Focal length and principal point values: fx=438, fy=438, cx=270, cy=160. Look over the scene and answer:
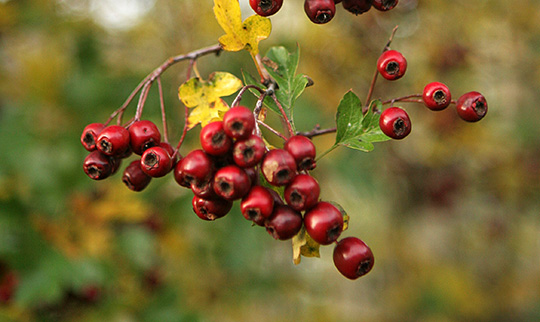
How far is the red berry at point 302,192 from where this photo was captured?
674 mm

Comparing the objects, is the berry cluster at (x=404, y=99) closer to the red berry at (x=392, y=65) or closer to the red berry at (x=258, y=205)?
the red berry at (x=392, y=65)

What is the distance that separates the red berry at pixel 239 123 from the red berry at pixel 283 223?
0.13m

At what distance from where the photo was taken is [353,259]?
74 centimetres

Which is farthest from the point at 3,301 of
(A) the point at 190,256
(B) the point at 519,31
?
(B) the point at 519,31

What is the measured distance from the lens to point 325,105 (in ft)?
7.86

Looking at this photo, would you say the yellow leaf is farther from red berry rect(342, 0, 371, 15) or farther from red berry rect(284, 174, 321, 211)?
red berry rect(284, 174, 321, 211)

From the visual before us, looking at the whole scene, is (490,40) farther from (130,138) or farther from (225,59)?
(130,138)

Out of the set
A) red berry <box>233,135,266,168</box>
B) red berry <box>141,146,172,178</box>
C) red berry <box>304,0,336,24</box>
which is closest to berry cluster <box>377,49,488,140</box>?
red berry <box>304,0,336,24</box>

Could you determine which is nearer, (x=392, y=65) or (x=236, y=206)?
(x=392, y=65)

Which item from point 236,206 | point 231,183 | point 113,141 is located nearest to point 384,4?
point 231,183

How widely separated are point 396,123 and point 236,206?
1.19m

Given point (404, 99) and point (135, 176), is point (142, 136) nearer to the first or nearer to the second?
point (135, 176)

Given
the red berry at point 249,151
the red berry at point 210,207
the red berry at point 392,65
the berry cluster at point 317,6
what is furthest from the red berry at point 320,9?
the red berry at point 210,207

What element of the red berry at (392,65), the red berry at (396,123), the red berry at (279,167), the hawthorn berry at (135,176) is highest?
the red berry at (392,65)
